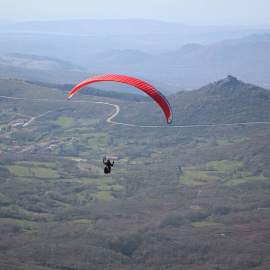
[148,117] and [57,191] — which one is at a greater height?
[148,117]

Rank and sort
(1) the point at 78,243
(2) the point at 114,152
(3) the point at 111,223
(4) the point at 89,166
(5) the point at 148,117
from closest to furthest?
(1) the point at 78,243, (3) the point at 111,223, (4) the point at 89,166, (2) the point at 114,152, (5) the point at 148,117

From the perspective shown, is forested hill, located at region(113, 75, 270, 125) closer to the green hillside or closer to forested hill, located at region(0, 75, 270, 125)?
forested hill, located at region(0, 75, 270, 125)

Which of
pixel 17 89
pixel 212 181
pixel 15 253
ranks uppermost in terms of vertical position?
pixel 17 89

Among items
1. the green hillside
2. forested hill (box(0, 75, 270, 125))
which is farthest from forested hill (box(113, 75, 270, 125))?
the green hillside

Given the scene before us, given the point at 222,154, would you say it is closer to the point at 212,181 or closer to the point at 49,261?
the point at 212,181

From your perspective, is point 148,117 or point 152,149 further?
point 148,117

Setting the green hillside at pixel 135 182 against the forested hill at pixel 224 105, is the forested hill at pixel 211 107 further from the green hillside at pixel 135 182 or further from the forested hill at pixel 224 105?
the green hillside at pixel 135 182

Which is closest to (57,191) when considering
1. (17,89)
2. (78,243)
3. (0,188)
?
(0,188)

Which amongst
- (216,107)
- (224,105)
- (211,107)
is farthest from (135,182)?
(224,105)

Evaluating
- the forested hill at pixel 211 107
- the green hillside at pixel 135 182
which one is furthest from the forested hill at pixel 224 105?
the green hillside at pixel 135 182
